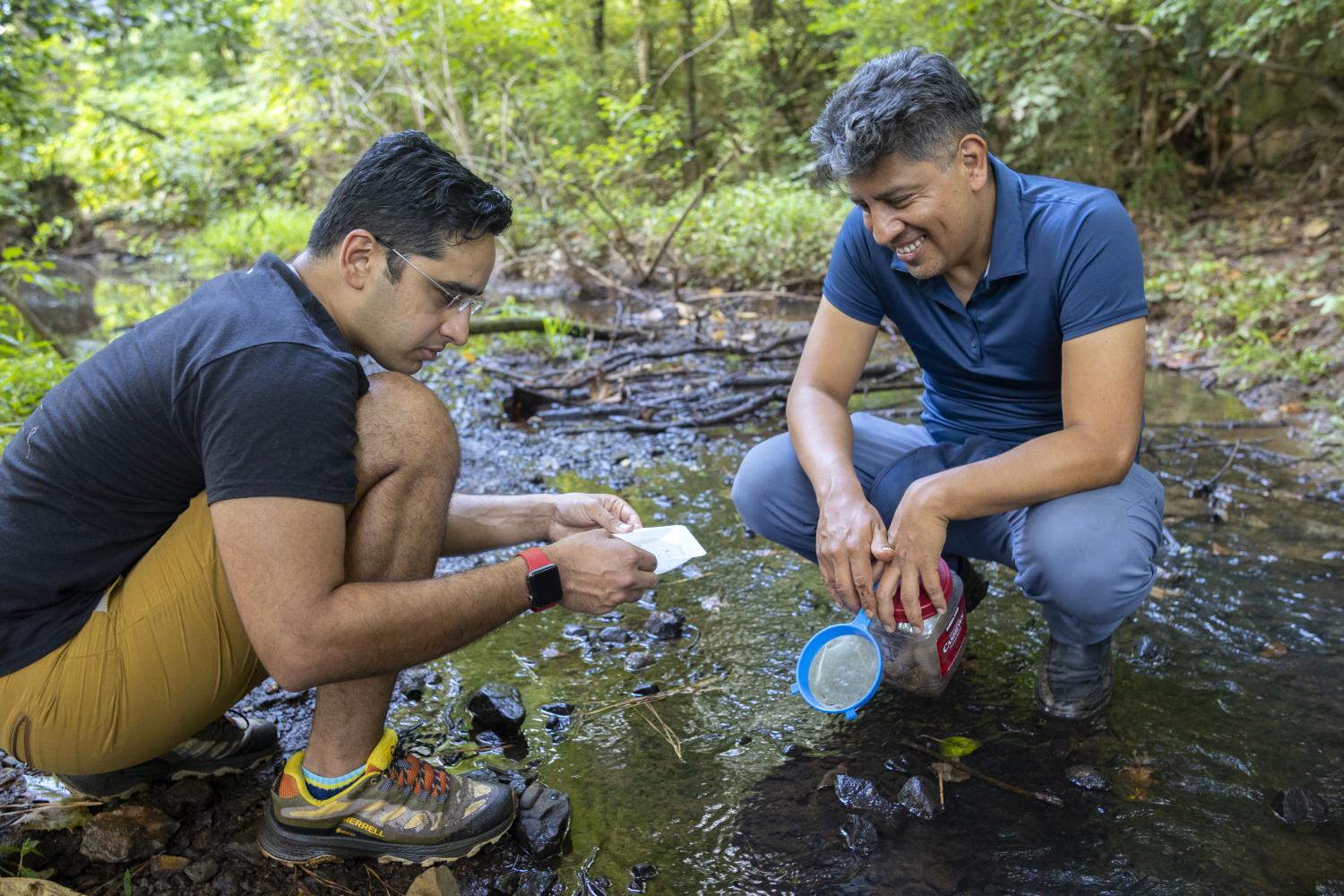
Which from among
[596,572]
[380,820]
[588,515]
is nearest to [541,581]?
[596,572]

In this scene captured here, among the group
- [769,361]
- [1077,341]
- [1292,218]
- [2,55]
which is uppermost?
[2,55]

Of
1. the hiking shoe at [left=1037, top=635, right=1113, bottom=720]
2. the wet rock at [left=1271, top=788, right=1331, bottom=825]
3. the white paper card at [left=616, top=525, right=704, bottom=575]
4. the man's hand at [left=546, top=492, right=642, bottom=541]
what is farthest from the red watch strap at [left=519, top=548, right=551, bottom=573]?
the wet rock at [left=1271, top=788, right=1331, bottom=825]

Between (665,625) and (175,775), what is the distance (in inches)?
52.1

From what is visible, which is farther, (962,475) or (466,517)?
(466,517)

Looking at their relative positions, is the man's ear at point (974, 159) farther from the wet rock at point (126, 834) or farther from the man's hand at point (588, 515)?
the wet rock at point (126, 834)

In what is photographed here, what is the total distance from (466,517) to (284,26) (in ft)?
32.9

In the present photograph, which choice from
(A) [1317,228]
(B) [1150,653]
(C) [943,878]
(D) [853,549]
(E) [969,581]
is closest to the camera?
(C) [943,878]

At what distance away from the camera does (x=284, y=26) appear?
1014cm

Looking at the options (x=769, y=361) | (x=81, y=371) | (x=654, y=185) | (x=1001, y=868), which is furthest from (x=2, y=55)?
(x=654, y=185)

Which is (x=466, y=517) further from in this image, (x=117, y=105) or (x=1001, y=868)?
(x=117, y=105)

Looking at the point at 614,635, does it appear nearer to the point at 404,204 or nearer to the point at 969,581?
the point at 969,581

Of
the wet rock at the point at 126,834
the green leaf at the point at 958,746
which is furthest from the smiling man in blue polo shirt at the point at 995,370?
the wet rock at the point at 126,834

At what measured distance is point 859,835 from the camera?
1836 mm

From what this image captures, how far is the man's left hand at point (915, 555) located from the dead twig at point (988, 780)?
0.33 m
